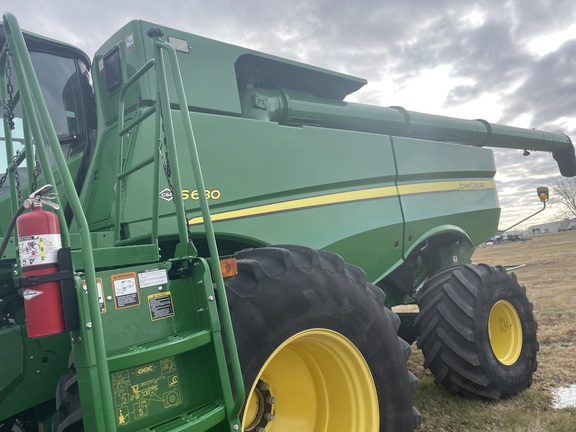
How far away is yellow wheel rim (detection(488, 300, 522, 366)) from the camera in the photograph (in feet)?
16.0

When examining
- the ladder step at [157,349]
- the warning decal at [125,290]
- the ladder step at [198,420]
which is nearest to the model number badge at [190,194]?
the warning decal at [125,290]

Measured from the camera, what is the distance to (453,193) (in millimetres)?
5461

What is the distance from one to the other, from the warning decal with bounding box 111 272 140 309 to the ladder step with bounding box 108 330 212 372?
7.1 inches

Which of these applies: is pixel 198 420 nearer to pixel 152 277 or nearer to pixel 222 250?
pixel 152 277

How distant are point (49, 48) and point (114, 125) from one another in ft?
2.30

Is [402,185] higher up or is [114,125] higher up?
[114,125]

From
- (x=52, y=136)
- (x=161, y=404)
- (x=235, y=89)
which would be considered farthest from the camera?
(x=235, y=89)

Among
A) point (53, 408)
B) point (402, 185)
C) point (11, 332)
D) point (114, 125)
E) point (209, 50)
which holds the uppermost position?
point (209, 50)

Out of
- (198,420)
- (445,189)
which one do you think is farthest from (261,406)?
(445,189)

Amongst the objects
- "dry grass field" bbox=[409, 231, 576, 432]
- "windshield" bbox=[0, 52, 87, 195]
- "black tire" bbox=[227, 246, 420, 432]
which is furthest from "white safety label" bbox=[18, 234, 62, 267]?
"dry grass field" bbox=[409, 231, 576, 432]

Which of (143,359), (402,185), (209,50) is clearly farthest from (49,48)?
(402,185)

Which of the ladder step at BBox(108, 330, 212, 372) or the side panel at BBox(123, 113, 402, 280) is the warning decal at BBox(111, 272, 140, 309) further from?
the side panel at BBox(123, 113, 402, 280)

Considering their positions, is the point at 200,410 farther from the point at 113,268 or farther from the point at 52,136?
the point at 52,136

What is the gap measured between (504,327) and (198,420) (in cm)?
382
